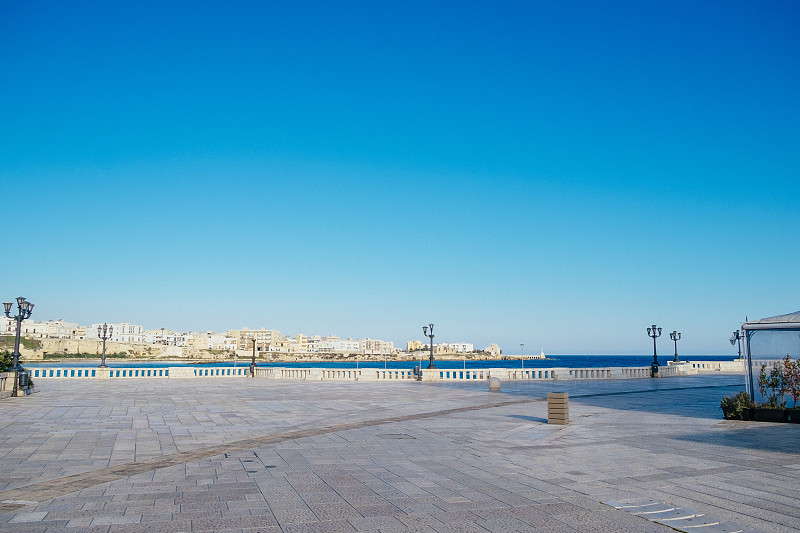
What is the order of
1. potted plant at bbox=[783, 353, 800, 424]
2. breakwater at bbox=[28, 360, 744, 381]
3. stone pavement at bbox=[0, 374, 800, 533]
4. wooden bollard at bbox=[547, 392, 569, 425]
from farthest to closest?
1. breakwater at bbox=[28, 360, 744, 381]
2. wooden bollard at bbox=[547, 392, 569, 425]
3. potted plant at bbox=[783, 353, 800, 424]
4. stone pavement at bbox=[0, 374, 800, 533]

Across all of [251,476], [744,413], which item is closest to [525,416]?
[744,413]

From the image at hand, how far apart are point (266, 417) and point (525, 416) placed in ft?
25.3

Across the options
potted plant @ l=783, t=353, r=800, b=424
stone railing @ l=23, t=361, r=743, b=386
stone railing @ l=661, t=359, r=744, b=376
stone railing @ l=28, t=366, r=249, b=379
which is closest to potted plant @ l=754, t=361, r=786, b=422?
potted plant @ l=783, t=353, r=800, b=424

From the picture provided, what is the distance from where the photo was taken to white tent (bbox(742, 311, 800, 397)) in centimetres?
1577

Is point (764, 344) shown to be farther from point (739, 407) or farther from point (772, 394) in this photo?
point (739, 407)

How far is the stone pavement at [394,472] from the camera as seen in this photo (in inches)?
248

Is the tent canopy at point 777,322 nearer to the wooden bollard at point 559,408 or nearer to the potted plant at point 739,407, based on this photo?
the potted plant at point 739,407

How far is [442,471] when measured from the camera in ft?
29.6

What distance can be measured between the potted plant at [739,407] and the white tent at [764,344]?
71cm

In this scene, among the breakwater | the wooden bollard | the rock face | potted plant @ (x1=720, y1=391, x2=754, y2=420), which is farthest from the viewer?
the rock face

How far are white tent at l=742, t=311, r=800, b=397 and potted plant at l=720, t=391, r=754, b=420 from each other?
712 millimetres

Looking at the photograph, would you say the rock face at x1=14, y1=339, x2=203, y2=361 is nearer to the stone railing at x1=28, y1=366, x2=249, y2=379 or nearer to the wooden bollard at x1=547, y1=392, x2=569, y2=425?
the stone railing at x1=28, y1=366, x2=249, y2=379

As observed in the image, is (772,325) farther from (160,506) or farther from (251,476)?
(160,506)

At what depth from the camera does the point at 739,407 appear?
15070 millimetres
